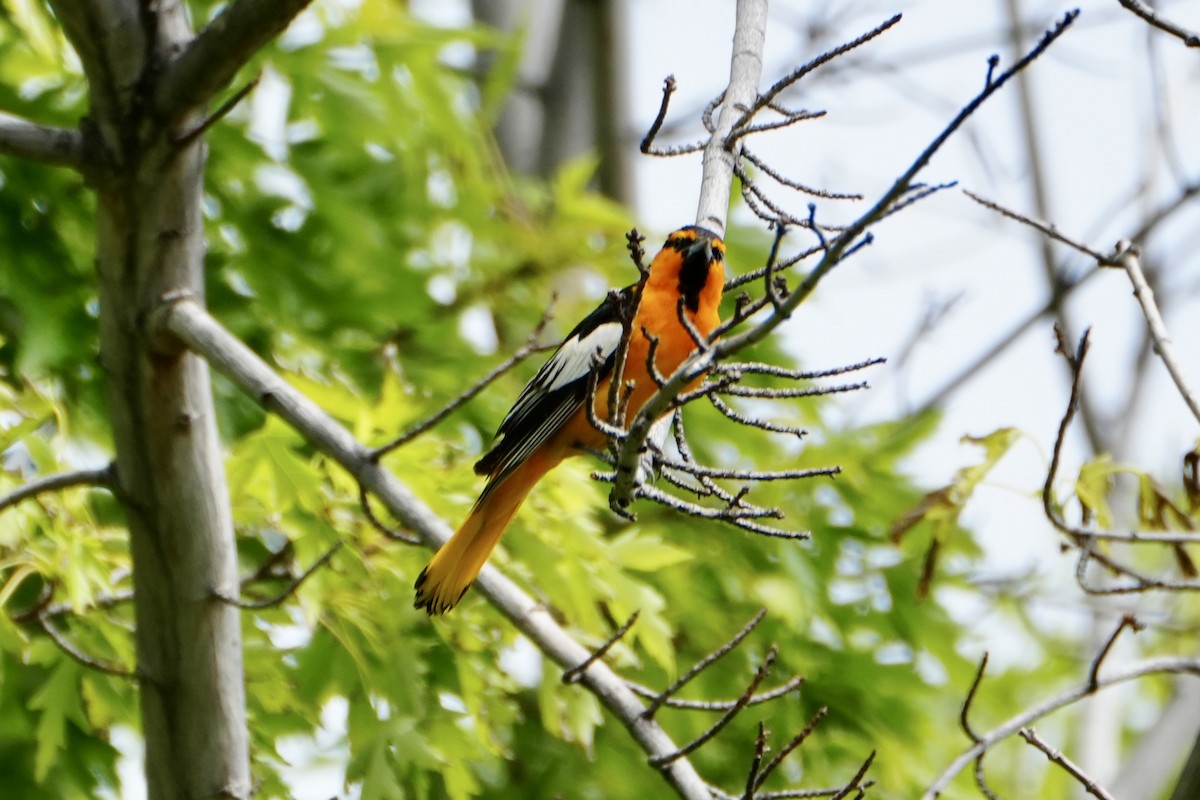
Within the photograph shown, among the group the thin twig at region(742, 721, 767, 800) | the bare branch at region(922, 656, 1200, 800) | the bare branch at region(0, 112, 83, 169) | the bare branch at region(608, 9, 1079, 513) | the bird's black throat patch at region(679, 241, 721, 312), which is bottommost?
the thin twig at region(742, 721, 767, 800)

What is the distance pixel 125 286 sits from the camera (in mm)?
3322

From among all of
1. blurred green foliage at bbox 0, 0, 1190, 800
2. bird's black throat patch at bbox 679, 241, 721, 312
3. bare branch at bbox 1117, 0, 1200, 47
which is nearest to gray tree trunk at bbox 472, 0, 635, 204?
blurred green foliage at bbox 0, 0, 1190, 800

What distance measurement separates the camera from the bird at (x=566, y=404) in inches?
123

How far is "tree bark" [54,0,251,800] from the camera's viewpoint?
327 cm

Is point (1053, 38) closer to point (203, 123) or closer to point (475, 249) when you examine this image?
point (203, 123)

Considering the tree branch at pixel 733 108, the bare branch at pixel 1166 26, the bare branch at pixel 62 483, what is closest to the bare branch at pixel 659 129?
the tree branch at pixel 733 108

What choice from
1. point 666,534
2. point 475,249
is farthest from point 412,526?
point 475,249

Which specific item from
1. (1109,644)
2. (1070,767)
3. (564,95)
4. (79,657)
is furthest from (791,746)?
(564,95)

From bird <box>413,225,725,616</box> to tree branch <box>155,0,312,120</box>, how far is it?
101 centimetres

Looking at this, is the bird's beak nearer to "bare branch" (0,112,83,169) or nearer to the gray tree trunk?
"bare branch" (0,112,83,169)

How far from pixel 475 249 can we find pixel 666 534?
5.27 ft

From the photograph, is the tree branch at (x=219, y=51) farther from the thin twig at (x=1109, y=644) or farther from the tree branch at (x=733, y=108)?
the thin twig at (x=1109, y=644)

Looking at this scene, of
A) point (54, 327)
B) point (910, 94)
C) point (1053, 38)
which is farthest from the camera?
point (910, 94)

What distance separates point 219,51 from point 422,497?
47.4 inches
